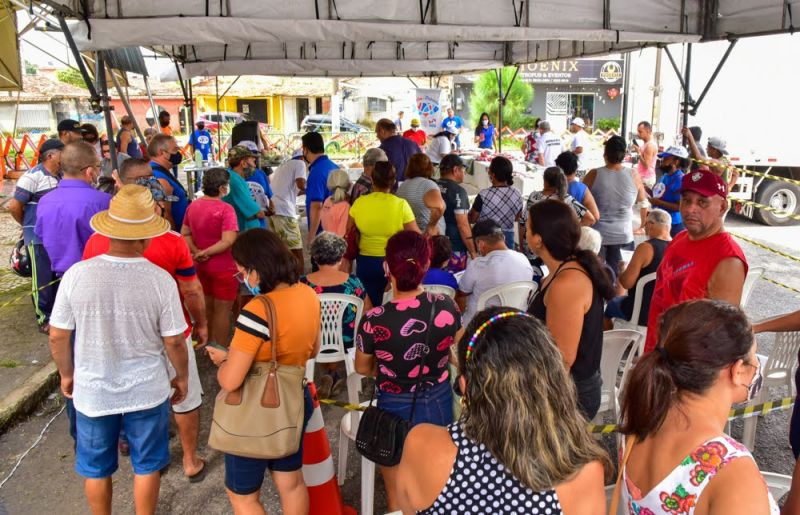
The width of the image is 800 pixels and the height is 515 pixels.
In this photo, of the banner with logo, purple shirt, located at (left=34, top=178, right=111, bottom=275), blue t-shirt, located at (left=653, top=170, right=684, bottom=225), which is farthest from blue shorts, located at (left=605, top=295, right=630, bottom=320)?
the banner with logo

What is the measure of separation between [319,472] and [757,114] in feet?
36.4

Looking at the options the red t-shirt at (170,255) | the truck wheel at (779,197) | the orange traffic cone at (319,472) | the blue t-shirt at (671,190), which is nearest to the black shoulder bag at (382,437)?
the orange traffic cone at (319,472)

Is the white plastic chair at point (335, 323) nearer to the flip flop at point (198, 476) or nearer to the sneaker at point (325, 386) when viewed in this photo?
the sneaker at point (325, 386)

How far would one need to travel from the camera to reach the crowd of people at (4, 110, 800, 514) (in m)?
1.48

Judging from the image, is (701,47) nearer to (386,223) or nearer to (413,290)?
(386,223)

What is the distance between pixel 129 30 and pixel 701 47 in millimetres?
9849

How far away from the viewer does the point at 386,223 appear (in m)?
4.57

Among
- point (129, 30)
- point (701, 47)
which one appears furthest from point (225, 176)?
point (701, 47)

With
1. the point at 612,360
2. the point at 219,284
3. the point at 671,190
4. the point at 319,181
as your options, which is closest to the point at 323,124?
the point at 319,181

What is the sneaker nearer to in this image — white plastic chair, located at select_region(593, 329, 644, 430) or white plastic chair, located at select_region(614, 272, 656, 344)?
white plastic chair, located at select_region(593, 329, 644, 430)

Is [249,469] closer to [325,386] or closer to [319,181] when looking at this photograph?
[325,386]

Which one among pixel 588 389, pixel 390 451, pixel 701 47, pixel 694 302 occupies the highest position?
pixel 701 47

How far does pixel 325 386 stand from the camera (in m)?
4.46

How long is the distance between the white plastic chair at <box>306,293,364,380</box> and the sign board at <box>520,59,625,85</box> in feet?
119
